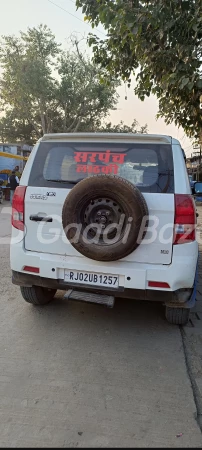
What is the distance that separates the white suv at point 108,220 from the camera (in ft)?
9.29

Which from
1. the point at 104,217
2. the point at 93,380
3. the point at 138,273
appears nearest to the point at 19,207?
the point at 104,217

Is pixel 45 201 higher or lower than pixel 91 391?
higher

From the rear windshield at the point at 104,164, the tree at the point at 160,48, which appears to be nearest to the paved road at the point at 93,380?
the rear windshield at the point at 104,164

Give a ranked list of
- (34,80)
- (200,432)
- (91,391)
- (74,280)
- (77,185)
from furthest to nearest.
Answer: (34,80) → (74,280) → (77,185) → (91,391) → (200,432)

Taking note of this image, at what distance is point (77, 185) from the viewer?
2885 millimetres

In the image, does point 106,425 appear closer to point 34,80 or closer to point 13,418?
point 13,418

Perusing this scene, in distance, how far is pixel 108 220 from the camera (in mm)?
2916

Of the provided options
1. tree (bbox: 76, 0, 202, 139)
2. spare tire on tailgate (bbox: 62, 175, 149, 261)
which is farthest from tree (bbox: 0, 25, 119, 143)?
spare tire on tailgate (bbox: 62, 175, 149, 261)

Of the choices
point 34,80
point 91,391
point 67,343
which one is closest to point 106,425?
point 91,391

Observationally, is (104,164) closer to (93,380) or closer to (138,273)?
(138,273)

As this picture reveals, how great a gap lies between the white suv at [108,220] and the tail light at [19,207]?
0.03 ft

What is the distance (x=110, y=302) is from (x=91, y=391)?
0.80 m

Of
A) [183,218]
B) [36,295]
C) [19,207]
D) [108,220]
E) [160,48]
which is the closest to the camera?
[183,218]

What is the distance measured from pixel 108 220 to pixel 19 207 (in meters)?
A: 0.94
